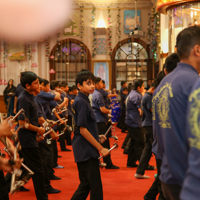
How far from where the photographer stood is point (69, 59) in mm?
12547

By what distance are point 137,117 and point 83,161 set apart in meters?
2.63

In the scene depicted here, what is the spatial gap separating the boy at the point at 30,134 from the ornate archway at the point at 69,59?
958 centimetres

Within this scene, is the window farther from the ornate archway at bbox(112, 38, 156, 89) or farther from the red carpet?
the red carpet

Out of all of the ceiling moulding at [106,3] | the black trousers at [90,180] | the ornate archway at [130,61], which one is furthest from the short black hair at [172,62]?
the ceiling moulding at [106,3]

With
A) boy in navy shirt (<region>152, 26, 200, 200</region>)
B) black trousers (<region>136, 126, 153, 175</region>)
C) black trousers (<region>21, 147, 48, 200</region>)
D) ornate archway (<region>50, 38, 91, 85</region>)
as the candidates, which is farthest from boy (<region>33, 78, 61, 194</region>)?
ornate archway (<region>50, 38, 91, 85</region>)

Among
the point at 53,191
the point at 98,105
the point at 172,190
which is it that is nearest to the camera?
the point at 172,190

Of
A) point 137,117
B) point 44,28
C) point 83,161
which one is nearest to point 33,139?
point 83,161

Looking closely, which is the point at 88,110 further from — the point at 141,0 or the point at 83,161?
the point at 141,0

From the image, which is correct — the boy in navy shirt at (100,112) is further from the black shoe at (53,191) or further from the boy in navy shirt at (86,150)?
the boy in navy shirt at (86,150)

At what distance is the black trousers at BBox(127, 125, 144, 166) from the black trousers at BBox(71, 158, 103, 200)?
2439 millimetres

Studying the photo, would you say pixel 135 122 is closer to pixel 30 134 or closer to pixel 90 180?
pixel 30 134

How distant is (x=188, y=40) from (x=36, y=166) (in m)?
2.04

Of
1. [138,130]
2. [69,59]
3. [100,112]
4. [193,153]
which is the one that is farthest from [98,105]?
[69,59]

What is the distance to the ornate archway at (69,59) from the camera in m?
12.5
